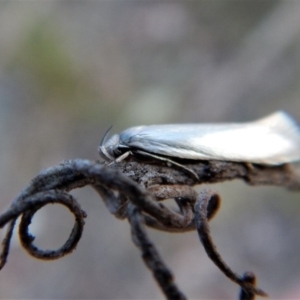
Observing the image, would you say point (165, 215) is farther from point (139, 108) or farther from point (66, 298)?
point (139, 108)

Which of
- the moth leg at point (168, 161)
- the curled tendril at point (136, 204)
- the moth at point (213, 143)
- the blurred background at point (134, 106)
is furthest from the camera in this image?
the blurred background at point (134, 106)

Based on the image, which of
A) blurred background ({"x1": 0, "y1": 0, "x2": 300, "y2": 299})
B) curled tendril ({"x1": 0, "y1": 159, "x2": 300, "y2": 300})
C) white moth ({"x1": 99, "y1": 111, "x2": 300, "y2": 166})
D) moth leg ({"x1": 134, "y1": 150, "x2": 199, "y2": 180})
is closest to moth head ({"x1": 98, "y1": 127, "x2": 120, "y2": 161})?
white moth ({"x1": 99, "y1": 111, "x2": 300, "y2": 166})

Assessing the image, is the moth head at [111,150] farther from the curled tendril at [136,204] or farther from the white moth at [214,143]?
the curled tendril at [136,204]

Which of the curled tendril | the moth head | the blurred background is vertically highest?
the blurred background

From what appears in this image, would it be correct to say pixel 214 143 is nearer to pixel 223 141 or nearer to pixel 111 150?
pixel 223 141

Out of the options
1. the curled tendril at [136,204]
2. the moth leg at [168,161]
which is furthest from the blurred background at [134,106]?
the curled tendril at [136,204]

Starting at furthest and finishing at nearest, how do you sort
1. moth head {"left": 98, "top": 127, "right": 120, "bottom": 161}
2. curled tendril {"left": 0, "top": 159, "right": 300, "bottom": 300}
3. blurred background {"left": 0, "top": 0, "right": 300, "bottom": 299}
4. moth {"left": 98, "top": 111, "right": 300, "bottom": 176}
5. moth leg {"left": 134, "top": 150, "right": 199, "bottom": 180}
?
1. blurred background {"left": 0, "top": 0, "right": 300, "bottom": 299}
2. moth head {"left": 98, "top": 127, "right": 120, "bottom": 161}
3. moth {"left": 98, "top": 111, "right": 300, "bottom": 176}
4. moth leg {"left": 134, "top": 150, "right": 199, "bottom": 180}
5. curled tendril {"left": 0, "top": 159, "right": 300, "bottom": 300}

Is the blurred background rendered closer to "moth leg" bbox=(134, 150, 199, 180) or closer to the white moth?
the white moth
